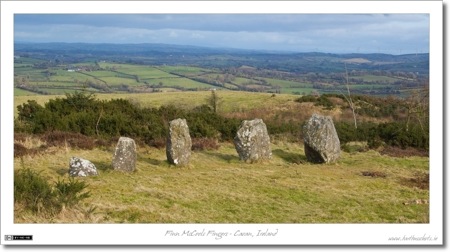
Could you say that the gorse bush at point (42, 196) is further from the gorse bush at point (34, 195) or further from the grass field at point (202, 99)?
the grass field at point (202, 99)

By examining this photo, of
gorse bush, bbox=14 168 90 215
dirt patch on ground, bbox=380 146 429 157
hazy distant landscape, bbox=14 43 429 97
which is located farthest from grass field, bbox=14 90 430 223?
hazy distant landscape, bbox=14 43 429 97

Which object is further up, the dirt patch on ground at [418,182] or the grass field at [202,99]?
the grass field at [202,99]

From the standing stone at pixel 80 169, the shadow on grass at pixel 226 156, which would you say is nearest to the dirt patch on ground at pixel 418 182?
the shadow on grass at pixel 226 156

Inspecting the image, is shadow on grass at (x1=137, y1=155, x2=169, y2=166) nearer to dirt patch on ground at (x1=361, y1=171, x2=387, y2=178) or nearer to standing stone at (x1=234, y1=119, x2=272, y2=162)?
standing stone at (x1=234, y1=119, x2=272, y2=162)

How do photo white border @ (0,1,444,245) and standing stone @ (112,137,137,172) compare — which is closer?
photo white border @ (0,1,444,245)

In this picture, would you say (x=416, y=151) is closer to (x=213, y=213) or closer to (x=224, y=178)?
(x=224, y=178)

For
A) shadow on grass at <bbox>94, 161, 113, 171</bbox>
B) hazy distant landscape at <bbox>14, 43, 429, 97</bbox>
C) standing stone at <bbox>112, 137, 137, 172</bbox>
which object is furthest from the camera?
hazy distant landscape at <bbox>14, 43, 429, 97</bbox>

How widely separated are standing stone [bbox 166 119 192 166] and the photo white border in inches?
238

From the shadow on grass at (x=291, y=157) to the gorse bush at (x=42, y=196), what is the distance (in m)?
9.31

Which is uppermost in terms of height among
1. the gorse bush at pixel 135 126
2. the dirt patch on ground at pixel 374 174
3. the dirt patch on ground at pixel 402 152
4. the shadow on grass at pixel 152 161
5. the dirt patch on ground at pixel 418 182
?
the gorse bush at pixel 135 126

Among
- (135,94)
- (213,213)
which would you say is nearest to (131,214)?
(213,213)

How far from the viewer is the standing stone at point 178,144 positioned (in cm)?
1600

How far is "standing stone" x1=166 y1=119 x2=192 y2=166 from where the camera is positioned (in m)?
16.0
